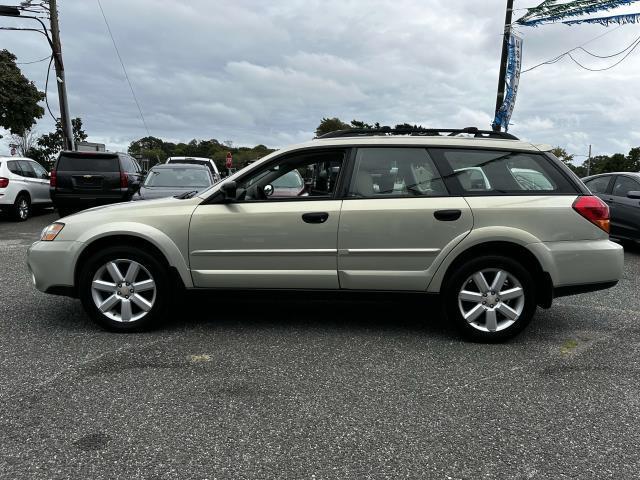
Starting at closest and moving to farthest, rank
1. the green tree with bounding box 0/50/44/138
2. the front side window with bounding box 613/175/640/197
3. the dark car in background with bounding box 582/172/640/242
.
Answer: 1. the dark car in background with bounding box 582/172/640/242
2. the front side window with bounding box 613/175/640/197
3. the green tree with bounding box 0/50/44/138

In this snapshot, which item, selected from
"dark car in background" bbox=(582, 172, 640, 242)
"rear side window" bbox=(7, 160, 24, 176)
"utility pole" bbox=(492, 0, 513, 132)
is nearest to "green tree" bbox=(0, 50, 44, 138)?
"rear side window" bbox=(7, 160, 24, 176)

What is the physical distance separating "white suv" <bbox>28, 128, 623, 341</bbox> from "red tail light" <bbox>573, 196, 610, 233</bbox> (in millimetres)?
11

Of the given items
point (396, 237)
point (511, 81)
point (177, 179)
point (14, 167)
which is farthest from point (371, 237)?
point (511, 81)

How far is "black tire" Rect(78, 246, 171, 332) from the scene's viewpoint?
4.22 meters

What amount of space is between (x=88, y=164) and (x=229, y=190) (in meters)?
9.00

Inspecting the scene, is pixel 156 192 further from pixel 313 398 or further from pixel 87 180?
pixel 313 398

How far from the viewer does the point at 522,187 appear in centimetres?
419

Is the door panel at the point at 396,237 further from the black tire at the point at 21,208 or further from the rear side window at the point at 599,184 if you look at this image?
the black tire at the point at 21,208

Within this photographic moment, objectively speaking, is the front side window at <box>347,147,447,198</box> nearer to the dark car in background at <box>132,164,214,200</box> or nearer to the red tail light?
the red tail light

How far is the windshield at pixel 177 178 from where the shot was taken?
10.0m

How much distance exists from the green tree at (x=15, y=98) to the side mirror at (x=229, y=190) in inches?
1156

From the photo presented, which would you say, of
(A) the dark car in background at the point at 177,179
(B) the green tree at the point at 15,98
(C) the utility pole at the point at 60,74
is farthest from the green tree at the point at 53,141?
(A) the dark car in background at the point at 177,179

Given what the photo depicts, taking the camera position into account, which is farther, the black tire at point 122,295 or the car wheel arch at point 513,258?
the black tire at point 122,295

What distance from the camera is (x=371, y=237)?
4098 millimetres
